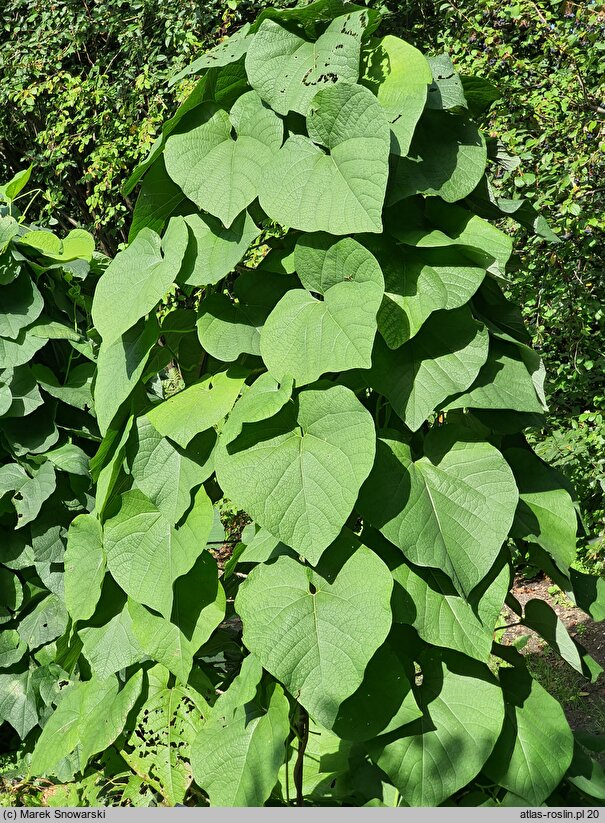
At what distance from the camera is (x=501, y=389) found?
4.03 ft

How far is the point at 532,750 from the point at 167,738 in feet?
2.11

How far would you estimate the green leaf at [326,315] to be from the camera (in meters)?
1.12

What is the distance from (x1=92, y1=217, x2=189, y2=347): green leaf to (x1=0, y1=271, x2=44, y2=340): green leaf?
33.1 inches

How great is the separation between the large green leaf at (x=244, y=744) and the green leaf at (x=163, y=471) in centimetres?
29

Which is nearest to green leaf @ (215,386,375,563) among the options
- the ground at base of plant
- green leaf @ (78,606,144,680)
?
green leaf @ (78,606,144,680)

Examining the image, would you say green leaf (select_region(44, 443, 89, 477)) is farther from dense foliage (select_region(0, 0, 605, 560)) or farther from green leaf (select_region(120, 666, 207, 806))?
dense foliage (select_region(0, 0, 605, 560))

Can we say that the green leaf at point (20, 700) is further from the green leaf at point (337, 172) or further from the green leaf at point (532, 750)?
the green leaf at point (337, 172)

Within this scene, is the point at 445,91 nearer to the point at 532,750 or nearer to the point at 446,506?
the point at 446,506

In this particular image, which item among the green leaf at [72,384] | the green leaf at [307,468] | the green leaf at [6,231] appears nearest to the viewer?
the green leaf at [307,468]

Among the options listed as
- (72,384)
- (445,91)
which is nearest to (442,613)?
(445,91)

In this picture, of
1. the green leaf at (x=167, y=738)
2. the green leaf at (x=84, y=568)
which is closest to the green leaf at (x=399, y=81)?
the green leaf at (x=84, y=568)

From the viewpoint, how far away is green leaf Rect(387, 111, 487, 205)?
123cm

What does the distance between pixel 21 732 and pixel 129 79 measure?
4.04 m

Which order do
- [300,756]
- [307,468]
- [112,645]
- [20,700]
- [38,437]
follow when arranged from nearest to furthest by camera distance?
[307,468] → [300,756] → [112,645] → [38,437] → [20,700]
